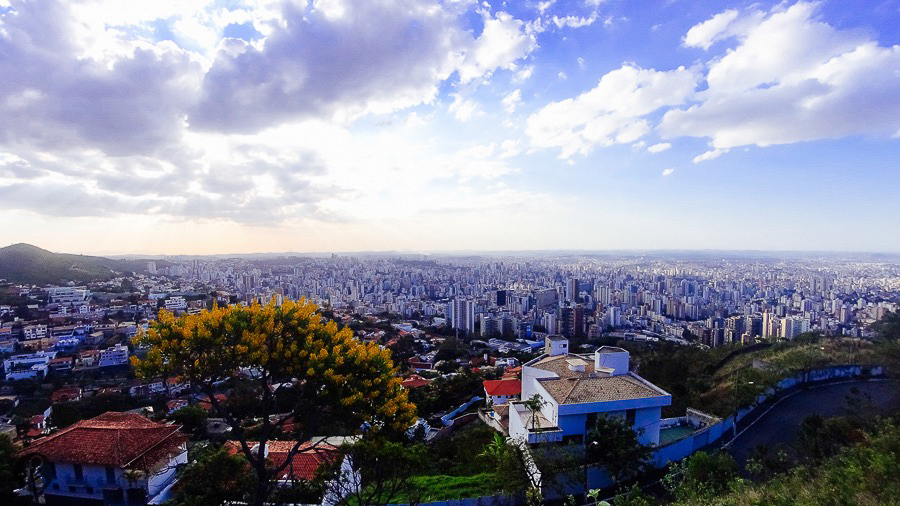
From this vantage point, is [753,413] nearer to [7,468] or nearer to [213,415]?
[7,468]

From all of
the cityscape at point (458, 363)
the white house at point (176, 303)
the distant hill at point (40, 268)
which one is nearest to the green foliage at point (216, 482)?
the cityscape at point (458, 363)

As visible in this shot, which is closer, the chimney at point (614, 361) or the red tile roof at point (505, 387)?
the chimney at point (614, 361)

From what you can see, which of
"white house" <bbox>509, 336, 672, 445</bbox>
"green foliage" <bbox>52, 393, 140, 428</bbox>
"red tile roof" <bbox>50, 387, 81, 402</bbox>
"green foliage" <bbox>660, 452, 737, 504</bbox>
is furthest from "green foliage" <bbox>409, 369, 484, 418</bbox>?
"red tile roof" <bbox>50, 387, 81, 402</bbox>

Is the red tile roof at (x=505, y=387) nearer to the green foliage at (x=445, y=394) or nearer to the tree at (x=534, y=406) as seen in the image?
the green foliage at (x=445, y=394)

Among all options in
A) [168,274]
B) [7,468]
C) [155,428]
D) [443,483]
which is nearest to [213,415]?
[155,428]

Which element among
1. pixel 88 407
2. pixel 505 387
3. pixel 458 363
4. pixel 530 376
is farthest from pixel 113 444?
pixel 458 363

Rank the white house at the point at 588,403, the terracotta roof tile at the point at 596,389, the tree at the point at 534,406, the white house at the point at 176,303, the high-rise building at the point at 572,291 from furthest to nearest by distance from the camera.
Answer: the high-rise building at the point at 572,291
the white house at the point at 176,303
the terracotta roof tile at the point at 596,389
the white house at the point at 588,403
the tree at the point at 534,406
